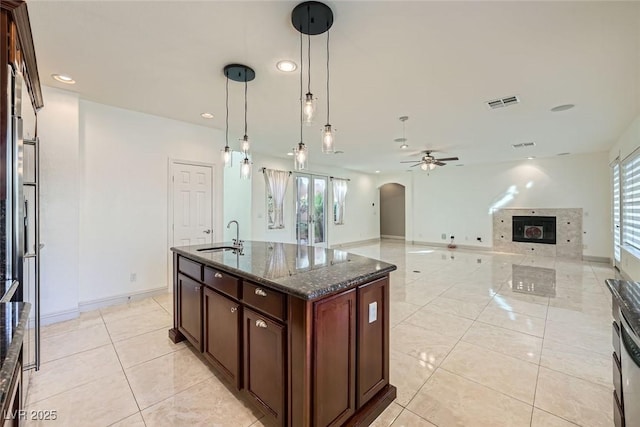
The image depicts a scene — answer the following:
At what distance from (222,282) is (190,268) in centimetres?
65

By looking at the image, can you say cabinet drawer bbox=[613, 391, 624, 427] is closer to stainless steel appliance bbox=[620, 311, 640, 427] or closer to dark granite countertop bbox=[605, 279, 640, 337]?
stainless steel appliance bbox=[620, 311, 640, 427]

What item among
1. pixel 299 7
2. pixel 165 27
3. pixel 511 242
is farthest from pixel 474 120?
pixel 511 242

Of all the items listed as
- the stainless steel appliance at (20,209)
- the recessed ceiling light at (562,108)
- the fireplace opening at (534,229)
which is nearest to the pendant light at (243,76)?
the stainless steel appliance at (20,209)

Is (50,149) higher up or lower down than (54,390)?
higher up

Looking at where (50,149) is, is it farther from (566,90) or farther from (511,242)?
(511,242)

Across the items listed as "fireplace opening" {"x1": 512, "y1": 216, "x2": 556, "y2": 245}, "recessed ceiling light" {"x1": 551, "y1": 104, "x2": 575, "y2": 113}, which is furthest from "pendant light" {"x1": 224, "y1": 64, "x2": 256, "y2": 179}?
"fireplace opening" {"x1": 512, "y1": 216, "x2": 556, "y2": 245}

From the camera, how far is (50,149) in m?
3.15

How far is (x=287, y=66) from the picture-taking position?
2.71m

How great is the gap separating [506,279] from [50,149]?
7.05 meters

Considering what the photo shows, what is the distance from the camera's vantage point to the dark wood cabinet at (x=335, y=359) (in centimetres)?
145

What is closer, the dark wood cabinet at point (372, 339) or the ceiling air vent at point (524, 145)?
the dark wood cabinet at point (372, 339)

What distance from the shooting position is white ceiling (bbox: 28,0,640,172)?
1.99 metres

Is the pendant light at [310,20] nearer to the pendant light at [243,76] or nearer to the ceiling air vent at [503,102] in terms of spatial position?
the pendant light at [243,76]

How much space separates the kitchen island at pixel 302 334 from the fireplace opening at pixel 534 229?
308 inches
